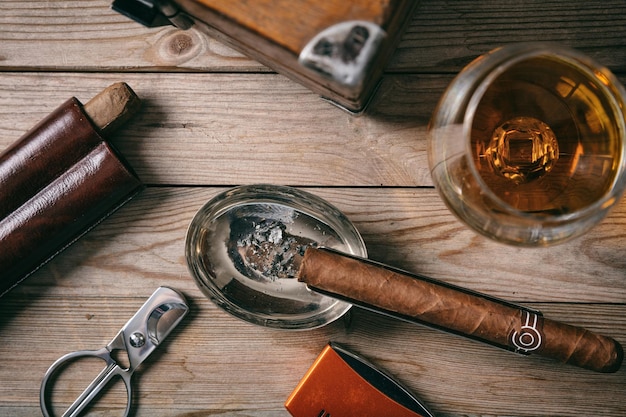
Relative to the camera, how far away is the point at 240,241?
0.82m

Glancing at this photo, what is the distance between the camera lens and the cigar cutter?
819mm

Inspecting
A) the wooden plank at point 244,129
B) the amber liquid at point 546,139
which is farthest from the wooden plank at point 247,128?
the amber liquid at point 546,139

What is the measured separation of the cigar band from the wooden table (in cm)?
9

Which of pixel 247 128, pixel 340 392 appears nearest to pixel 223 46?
pixel 247 128

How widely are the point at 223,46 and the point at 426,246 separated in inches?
17.3

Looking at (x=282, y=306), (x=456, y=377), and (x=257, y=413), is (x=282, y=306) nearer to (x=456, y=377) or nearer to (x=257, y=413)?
(x=257, y=413)

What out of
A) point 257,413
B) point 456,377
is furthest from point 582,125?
point 257,413

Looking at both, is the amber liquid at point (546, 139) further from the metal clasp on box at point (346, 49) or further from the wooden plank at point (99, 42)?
the wooden plank at point (99, 42)

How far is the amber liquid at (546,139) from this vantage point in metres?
0.62

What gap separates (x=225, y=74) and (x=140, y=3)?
0.24m

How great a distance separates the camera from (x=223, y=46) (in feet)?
2.65

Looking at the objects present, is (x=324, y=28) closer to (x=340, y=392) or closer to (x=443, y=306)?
(x=443, y=306)

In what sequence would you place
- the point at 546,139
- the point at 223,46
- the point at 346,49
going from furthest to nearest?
1. the point at 223,46
2. the point at 546,139
3. the point at 346,49

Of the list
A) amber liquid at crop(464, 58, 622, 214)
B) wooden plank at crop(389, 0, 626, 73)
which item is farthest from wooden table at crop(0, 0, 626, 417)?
amber liquid at crop(464, 58, 622, 214)
